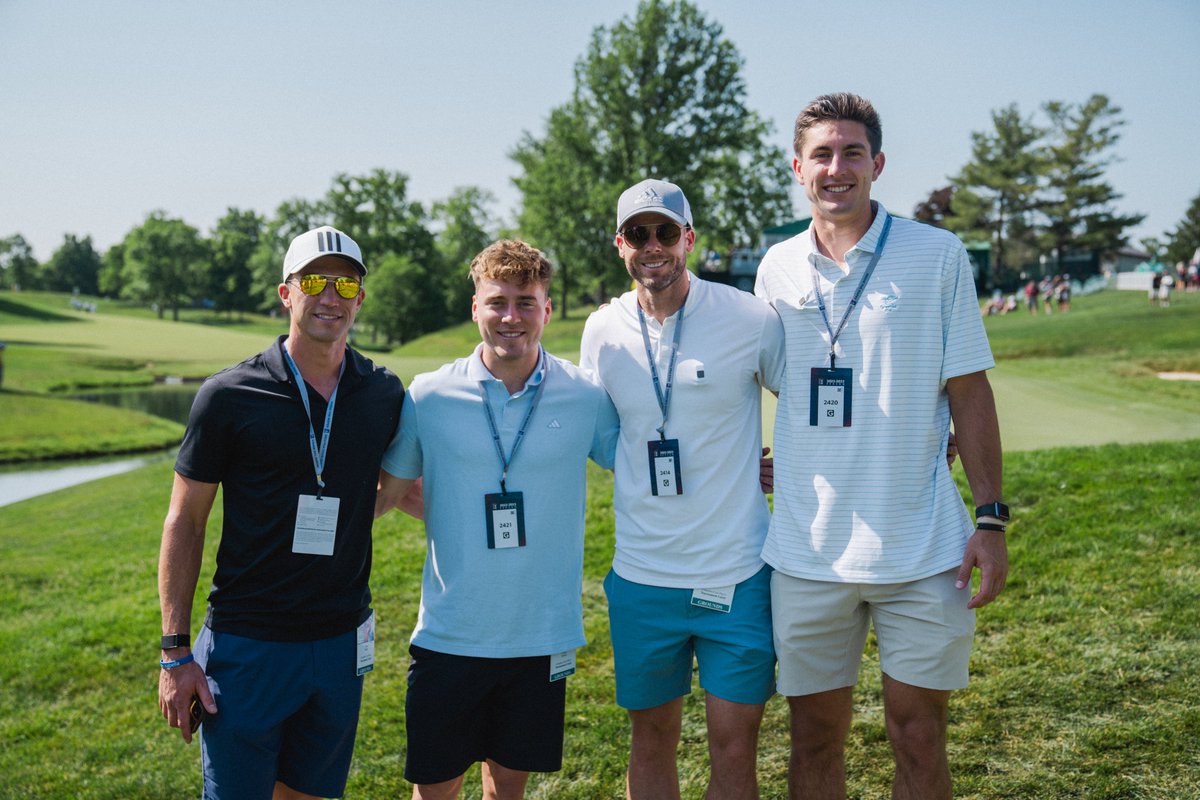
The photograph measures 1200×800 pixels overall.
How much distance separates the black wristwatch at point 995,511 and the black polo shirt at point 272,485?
2.06 m

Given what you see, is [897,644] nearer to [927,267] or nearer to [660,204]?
[927,267]

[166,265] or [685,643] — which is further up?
[166,265]

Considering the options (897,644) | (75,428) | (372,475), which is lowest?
(75,428)

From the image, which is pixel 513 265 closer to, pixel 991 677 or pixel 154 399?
pixel 991 677

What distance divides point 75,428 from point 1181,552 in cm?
2458

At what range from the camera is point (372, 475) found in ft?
10.0

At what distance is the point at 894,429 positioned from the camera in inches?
115

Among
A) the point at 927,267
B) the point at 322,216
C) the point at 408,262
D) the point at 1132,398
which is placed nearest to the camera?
the point at 927,267

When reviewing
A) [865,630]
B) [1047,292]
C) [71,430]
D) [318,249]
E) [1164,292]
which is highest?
[1047,292]

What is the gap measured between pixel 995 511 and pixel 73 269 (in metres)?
106

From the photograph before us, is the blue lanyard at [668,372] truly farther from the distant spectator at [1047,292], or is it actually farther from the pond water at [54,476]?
the distant spectator at [1047,292]

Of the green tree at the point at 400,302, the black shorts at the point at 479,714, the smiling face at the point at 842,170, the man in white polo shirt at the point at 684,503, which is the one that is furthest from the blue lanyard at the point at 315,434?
the green tree at the point at 400,302

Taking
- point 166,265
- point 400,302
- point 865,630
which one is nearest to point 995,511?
point 865,630

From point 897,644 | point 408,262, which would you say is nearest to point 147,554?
point 897,644
